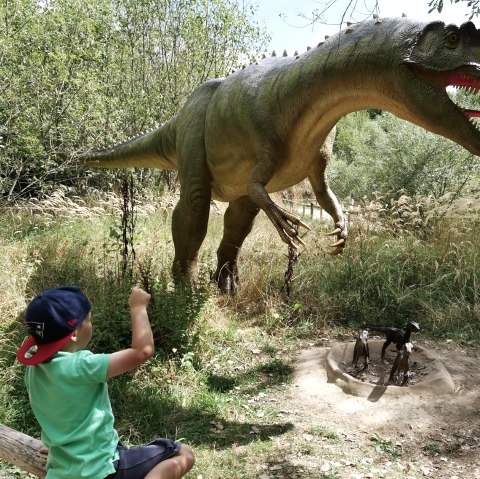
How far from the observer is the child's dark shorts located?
1794 mm

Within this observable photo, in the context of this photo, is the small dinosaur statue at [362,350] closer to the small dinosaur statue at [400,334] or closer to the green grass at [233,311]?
the small dinosaur statue at [400,334]

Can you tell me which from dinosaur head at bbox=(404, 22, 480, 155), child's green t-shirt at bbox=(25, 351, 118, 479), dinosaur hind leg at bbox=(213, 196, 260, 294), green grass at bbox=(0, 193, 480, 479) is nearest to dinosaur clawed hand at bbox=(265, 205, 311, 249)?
dinosaur head at bbox=(404, 22, 480, 155)

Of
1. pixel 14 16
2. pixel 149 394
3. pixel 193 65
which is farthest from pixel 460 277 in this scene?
pixel 193 65

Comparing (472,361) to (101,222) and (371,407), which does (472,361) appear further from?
(101,222)

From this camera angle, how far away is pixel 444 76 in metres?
2.71

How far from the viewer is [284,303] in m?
5.26

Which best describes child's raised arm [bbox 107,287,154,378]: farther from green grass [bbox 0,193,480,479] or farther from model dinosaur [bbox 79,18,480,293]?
model dinosaur [bbox 79,18,480,293]

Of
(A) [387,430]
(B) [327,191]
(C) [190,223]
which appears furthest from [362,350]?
(C) [190,223]

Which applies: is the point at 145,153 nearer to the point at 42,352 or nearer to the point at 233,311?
the point at 233,311

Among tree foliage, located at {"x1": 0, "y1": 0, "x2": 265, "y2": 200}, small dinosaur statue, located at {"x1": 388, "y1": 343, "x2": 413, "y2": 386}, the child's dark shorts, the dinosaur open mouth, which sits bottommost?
small dinosaur statue, located at {"x1": 388, "y1": 343, "x2": 413, "y2": 386}

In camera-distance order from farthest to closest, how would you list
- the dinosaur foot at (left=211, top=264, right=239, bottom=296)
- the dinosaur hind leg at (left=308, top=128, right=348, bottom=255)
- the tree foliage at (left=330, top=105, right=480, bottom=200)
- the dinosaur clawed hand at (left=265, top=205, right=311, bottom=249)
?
the tree foliage at (left=330, top=105, right=480, bottom=200) < the dinosaur foot at (left=211, top=264, right=239, bottom=296) < the dinosaur hind leg at (left=308, top=128, right=348, bottom=255) < the dinosaur clawed hand at (left=265, top=205, right=311, bottom=249)

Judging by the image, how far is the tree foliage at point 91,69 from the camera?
5.68m

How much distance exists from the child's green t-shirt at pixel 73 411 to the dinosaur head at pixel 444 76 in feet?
7.04

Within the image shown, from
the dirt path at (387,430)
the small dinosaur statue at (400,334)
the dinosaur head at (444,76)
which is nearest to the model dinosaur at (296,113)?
the dinosaur head at (444,76)
